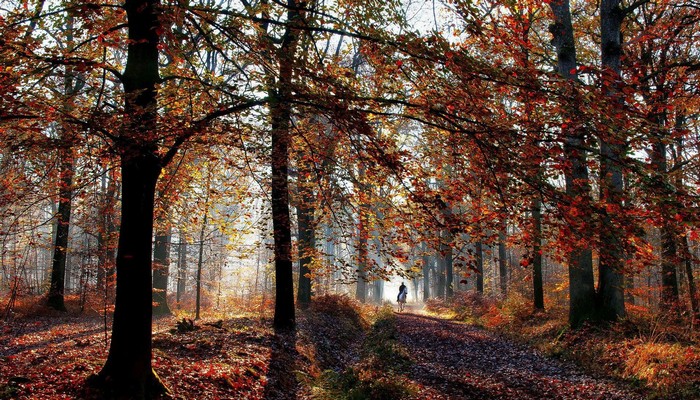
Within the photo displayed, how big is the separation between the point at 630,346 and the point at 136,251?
10.6 meters

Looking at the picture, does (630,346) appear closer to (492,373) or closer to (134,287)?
(492,373)

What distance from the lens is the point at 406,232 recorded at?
755 cm

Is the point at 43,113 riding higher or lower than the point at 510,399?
higher

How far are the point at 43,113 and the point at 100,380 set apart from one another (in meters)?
3.77

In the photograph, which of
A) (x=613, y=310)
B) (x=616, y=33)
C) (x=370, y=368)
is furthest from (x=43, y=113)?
(x=613, y=310)

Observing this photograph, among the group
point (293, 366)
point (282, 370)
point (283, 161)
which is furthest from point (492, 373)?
point (283, 161)

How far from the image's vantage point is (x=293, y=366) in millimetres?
9922

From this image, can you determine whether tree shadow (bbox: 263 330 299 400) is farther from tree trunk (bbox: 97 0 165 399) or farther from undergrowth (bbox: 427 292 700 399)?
undergrowth (bbox: 427 292 700 399)

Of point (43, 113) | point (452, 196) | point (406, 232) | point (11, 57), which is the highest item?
point (11, 57)

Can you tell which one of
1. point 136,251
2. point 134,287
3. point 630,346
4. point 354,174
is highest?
point 354,174

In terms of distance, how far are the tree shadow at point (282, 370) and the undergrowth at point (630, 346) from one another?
20.9 ft

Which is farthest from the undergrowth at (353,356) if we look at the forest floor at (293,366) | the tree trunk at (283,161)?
the tree trunk at (283,161)

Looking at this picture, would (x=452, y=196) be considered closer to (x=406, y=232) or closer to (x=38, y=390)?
(x=406, y=232)

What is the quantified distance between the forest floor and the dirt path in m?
0.02
